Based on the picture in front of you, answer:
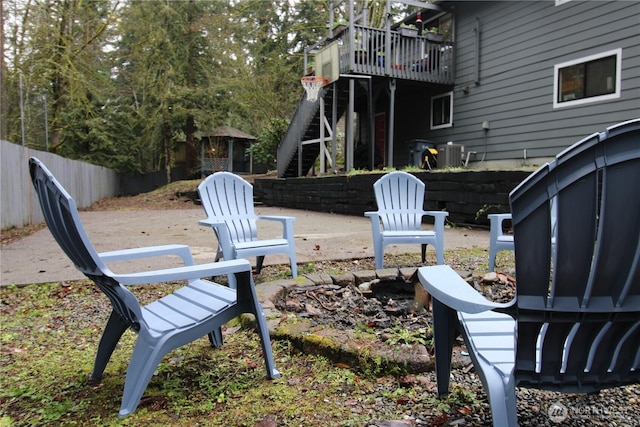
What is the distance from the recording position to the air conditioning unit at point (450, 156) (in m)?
10.2

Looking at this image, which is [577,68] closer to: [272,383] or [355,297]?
[355,297]

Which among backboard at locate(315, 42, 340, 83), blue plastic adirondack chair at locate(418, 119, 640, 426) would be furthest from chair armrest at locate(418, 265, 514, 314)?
backboard at locate(315, 42, 340, 83)

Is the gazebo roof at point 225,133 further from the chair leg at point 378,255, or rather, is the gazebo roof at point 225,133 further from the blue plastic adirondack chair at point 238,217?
the chair leg at point 378,255

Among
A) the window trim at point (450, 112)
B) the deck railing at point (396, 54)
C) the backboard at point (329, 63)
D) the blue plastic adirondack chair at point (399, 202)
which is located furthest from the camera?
the window trim at point (450, 112)

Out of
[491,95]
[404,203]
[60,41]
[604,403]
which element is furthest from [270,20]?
[604,403]

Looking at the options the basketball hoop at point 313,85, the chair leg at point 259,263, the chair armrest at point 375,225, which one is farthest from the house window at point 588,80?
the chair leg at point 259,263

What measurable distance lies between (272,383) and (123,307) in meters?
0.71

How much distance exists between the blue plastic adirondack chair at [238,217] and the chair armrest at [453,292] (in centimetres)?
207

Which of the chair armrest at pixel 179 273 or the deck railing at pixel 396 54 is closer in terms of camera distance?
the chair armrest at pixel 179 273

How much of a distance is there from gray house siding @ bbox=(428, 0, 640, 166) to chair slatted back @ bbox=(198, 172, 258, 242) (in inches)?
292

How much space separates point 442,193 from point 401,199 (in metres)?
3.11

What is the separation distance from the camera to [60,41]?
13.0 meters

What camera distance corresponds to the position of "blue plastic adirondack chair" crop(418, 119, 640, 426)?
1.03 m

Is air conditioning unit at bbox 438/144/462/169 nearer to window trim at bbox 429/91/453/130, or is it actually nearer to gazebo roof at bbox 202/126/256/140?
window trim at bbox 429/91/453/130
